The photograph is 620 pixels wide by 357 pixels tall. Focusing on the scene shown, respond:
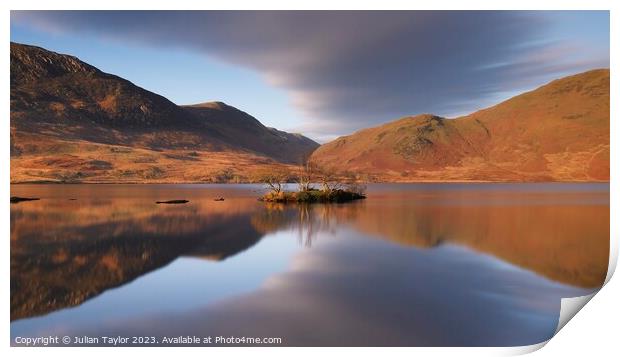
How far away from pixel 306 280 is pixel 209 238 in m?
11.4

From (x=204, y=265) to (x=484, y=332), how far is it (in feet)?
37.0

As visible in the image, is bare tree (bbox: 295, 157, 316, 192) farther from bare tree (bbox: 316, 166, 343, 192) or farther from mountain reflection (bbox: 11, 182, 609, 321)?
mountain reflection (bbox: 11, 182, 609, 321)

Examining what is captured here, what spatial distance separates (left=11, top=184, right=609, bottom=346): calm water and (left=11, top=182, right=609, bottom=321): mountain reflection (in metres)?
0.09

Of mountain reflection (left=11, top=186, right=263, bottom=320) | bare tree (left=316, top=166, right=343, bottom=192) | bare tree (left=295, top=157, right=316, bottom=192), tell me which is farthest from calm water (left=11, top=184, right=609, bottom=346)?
bare tree (left=316, top=166, right=343, bottom=192)

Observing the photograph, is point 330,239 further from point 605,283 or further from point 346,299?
point 605,283

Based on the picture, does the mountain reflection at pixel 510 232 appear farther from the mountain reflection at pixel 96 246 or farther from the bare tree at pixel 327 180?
the bare tree at pixel 327 180

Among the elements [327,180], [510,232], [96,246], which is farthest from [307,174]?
[96,246]

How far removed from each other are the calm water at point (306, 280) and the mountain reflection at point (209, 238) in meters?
0.09

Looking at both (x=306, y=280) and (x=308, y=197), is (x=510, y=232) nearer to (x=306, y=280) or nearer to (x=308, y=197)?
(x=306, y=280)

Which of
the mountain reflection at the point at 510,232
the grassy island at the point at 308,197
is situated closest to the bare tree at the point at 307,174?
the grassy island at the point at 308,197

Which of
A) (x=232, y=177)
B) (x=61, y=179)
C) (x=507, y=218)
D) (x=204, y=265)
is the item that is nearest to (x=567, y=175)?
(x=232, y=177)

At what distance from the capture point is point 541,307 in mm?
13250
